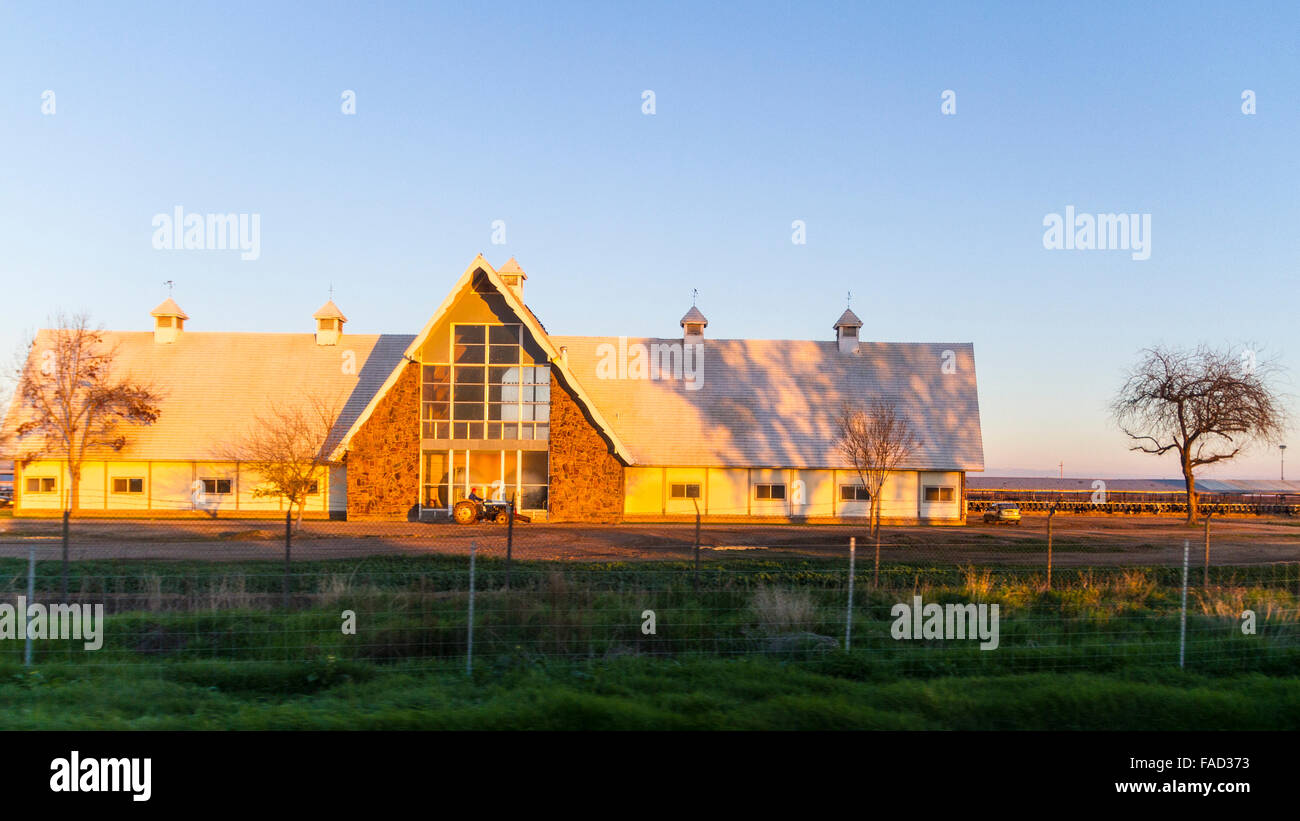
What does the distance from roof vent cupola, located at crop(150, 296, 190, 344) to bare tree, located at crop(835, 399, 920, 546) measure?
97.5ft

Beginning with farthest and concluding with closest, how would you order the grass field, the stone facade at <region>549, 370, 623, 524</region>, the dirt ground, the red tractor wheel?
the stone facade at <region>549, 370, 623, 524</region> → the red tractor wheel → the dirt ground → the grass field

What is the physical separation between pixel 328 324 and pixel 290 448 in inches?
466

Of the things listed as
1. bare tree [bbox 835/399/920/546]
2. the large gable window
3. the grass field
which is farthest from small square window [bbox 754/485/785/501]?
the grass field

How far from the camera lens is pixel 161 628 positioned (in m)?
Answer: 11.3

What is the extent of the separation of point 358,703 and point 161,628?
560 centimetres

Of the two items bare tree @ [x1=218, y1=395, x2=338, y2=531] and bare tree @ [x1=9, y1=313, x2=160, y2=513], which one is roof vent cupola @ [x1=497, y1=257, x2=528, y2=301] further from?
bare tree @ [x1=9, y1=313, x2=160, y2=513]

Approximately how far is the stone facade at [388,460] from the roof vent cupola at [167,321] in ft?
39.9

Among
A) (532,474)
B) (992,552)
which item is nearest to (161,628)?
(992,552)

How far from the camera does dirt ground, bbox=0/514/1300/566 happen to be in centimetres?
2275

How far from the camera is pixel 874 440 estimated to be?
3481cm

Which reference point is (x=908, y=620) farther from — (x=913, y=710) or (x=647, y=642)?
(x=913, y=710)

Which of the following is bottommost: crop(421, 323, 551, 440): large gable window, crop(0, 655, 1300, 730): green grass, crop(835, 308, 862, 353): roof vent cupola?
crop(0, 655, 1300, 730): green grass

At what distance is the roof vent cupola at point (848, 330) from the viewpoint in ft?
141

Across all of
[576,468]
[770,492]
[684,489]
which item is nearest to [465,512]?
[576,468]
